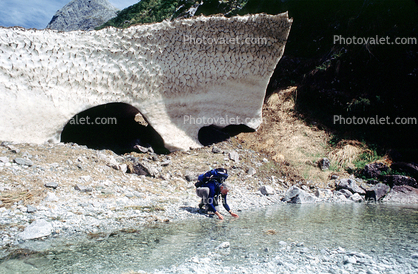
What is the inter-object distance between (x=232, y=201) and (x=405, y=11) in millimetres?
8377

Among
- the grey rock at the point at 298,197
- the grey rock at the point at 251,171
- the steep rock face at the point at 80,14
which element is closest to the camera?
the grey rock at the point at 298,197

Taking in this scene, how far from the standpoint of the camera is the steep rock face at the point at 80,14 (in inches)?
1292

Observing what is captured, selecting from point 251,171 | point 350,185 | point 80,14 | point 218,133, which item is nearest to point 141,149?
point 218,133

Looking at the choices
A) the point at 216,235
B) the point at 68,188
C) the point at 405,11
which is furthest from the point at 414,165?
the point at 68,188

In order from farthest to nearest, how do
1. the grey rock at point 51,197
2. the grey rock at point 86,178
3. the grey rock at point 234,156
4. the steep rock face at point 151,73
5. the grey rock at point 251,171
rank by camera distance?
1. the grey rock at point 234,156
2. the grey rock at point 251,171
3. the steep rock face at point 151,73
4. the grey rock at point 86,178
5. the grey rock at point 51,197

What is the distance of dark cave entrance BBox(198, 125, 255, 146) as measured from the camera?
9.00 m

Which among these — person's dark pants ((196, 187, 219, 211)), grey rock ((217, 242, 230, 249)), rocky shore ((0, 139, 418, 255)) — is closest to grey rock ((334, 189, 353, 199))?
rocky shore ((0, 139, 418, 255))

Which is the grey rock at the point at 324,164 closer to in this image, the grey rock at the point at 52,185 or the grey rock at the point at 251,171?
the grey rock at the point at 251,171

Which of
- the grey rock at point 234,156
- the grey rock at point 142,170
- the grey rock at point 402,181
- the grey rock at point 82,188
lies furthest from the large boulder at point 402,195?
the grey rock at point 82,188

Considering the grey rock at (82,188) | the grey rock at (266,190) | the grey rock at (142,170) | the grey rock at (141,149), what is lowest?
the grey rock at (266,190)

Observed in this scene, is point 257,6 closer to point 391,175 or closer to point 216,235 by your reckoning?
point 391,175

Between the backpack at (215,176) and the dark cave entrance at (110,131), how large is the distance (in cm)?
358

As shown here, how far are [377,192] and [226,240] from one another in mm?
4735

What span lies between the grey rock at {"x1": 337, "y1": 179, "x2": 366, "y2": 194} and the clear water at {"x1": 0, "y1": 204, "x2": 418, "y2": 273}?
6.44ft
